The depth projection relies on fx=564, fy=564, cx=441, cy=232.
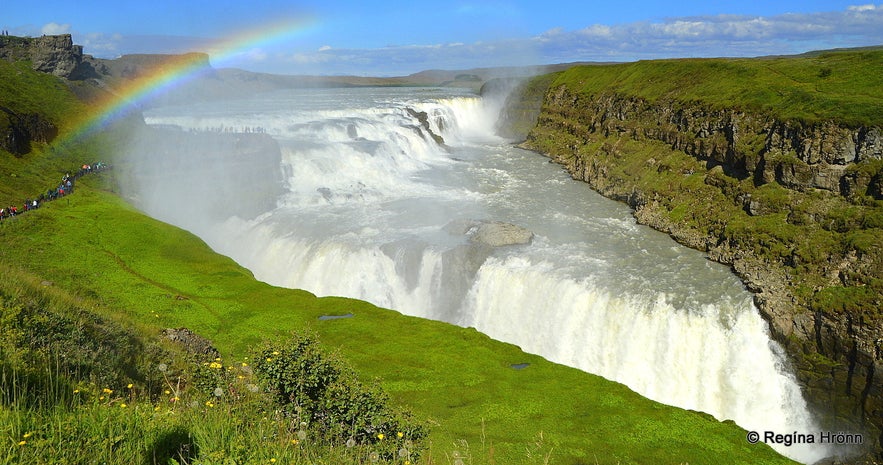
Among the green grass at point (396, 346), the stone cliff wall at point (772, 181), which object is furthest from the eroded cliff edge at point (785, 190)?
the green grass at point (396, 346)

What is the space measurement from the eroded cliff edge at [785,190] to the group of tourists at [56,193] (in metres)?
42.3

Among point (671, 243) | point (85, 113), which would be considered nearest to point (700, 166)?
point (671, 243)

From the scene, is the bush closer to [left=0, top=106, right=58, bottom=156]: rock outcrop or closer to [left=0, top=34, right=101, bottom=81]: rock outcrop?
[left=0, top=106, right=58, bottom=156]: rock outcrop

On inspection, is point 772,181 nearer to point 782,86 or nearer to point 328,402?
point 782,86

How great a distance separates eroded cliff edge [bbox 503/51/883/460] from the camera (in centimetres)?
2564

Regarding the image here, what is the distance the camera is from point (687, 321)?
91.1 feet

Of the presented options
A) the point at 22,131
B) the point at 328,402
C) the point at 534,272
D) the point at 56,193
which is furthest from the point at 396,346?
the point at 22,131

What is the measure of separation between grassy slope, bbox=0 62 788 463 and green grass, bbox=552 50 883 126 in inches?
1059

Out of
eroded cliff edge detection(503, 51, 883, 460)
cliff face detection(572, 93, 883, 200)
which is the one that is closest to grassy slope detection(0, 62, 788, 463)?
eroded cliff edge detection(503, 51, 883, 460)

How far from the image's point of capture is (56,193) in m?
41.2

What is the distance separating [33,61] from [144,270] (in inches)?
2602

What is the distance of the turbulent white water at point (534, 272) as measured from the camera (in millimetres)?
27141

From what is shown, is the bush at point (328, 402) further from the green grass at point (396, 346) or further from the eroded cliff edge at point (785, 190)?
the eroded cliff edge at point (785, 190)

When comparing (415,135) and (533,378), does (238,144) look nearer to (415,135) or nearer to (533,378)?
(415,135)
